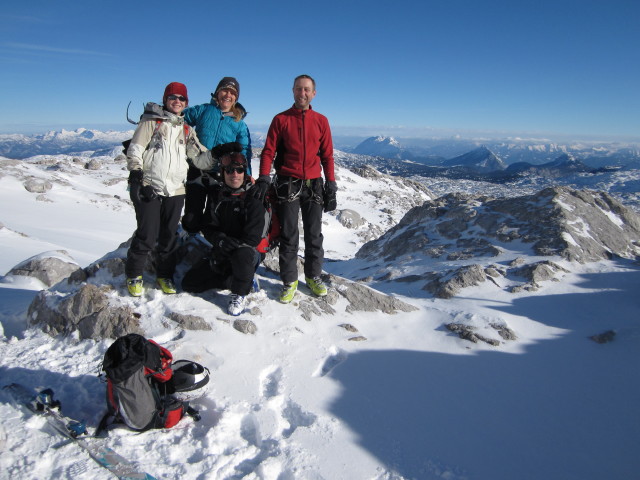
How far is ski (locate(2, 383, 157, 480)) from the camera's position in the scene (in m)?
3.47

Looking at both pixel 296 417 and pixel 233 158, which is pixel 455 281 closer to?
pixel 296 417

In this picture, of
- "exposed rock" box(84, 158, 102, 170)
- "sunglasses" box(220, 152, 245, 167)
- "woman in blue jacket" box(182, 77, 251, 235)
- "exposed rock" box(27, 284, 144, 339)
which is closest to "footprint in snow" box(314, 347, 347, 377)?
"exposed rock" box(27, 284, 144, 339)

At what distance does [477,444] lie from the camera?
459 centimetres

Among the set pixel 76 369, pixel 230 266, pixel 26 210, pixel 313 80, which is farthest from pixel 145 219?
pixel 26 210

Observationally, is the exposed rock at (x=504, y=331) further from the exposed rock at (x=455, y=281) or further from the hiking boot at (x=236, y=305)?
the hiking boot at (x=236, y=305)

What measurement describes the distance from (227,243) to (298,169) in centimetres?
184

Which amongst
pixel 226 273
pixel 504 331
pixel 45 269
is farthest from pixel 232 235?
pixel 504 331

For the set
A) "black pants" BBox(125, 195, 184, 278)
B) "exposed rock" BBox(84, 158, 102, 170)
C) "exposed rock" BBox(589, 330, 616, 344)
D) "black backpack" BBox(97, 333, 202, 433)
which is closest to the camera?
"black backpack" BBox(97, 333, 202, 433)

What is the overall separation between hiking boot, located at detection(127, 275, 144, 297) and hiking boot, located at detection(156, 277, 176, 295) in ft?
1.12

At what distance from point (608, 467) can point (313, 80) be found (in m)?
7.04

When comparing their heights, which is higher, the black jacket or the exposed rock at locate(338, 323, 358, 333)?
the black jacket

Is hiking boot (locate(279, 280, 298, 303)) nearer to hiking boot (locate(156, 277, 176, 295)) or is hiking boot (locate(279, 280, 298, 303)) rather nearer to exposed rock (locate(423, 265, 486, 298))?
hiking boot (locate(156, 277, 176, 295))

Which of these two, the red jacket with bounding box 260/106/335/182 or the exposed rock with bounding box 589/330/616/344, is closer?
the red jacket with bounding box 260/106/335/182

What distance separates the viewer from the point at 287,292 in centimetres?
682
